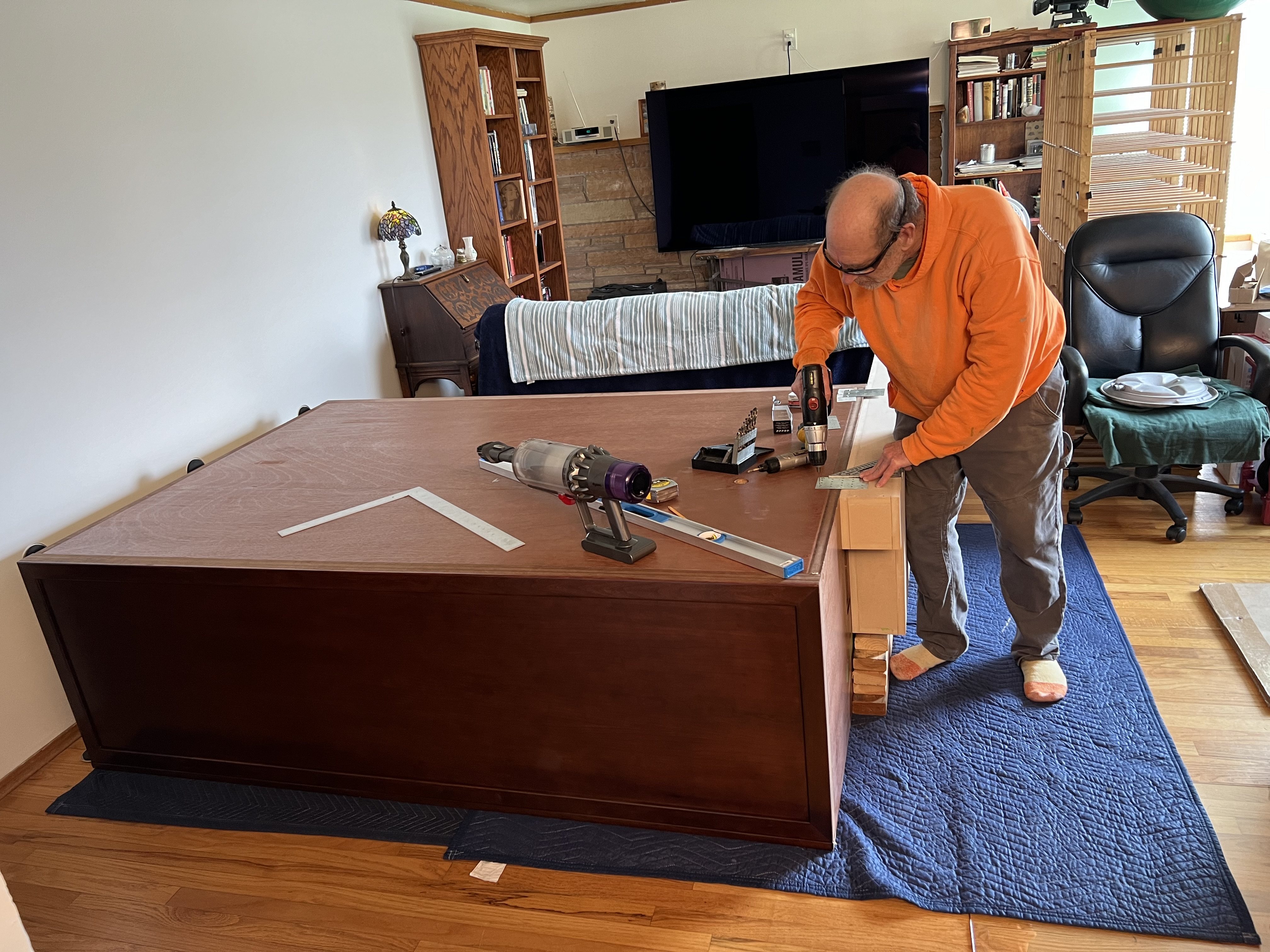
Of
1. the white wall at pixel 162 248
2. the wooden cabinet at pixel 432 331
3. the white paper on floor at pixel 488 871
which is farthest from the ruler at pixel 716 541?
the wooden cabinet at pixel 432 331

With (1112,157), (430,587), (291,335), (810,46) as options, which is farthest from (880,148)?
(430,587)

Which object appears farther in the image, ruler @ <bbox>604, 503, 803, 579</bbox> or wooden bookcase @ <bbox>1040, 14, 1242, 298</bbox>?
wooden bookcase @ <bbox>1040, 14, 1242, 298</bbox>

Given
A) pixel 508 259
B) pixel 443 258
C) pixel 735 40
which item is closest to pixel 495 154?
pixel 508 259

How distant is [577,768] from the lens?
77.2 inches

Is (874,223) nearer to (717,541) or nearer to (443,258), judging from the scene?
(717,541)

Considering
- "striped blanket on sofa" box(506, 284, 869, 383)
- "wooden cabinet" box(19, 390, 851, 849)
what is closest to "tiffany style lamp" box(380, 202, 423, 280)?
"striped blanket on sofa" box(506, 284, 869, 383)

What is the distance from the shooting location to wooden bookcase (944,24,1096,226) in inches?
240

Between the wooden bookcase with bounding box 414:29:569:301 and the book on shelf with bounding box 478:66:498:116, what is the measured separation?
0.02 meters

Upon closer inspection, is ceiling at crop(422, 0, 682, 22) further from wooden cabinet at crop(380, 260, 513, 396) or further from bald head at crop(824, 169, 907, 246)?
bald head at crop(824, 169, 907, 246)

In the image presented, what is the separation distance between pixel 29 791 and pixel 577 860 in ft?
4.86

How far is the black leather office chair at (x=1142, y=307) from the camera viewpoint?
10.7 feet

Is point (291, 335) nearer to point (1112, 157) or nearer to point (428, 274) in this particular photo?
point (428, 274)

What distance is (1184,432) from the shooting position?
116 inches

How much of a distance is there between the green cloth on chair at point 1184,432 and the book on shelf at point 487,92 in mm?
3822
